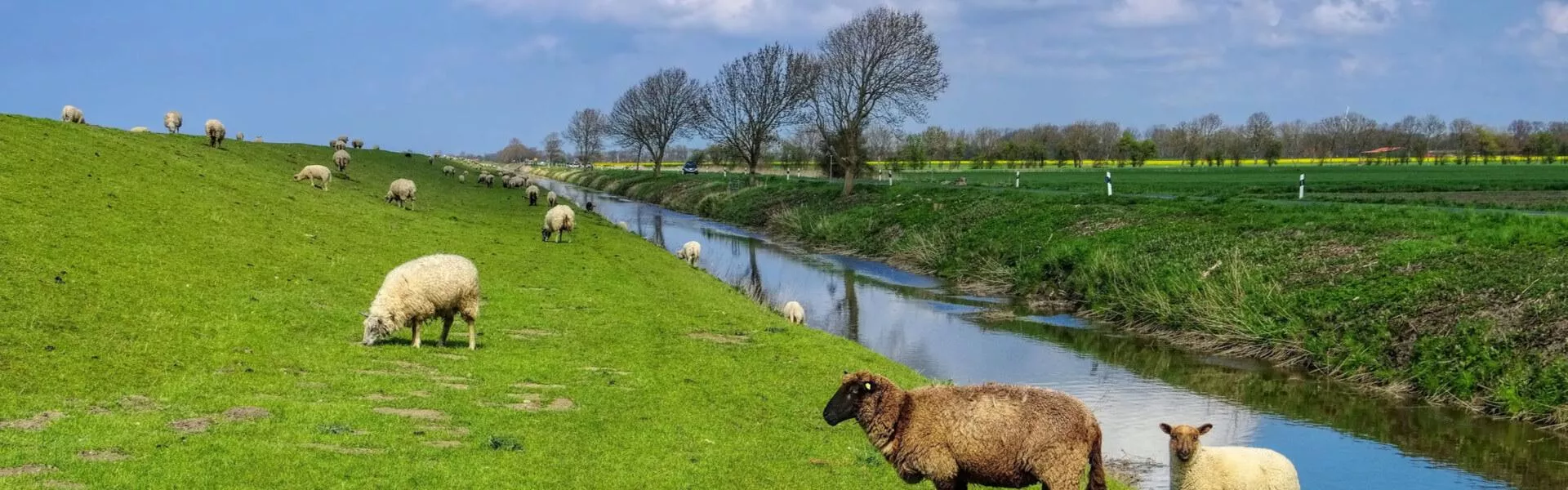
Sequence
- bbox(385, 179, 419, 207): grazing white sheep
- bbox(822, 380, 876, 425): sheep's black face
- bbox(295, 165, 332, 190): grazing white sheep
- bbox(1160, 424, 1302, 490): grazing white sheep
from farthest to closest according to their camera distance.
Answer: bbox(385, 179, 419, 207): grazing white sheep < bbox(295, 165, 332, 190): grazing white sheep < bbox(1160, 424, 1302, 490): grazing white sheep < bbox(822, 380, 876, 425): sheep's black face

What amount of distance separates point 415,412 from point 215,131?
4271 centimetres

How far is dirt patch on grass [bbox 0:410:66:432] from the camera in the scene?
36.6 feet

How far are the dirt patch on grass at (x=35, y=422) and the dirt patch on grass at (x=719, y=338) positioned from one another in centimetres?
1191

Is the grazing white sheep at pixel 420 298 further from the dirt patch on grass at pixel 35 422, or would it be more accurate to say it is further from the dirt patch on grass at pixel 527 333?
the dirt patch on grass at pixel 35 422

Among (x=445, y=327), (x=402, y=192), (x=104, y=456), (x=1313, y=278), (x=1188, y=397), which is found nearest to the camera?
(x=104, y=456)

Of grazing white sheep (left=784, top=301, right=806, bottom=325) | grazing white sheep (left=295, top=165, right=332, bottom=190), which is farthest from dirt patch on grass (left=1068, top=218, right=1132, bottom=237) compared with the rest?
grazing white sheep (left=295, top=165, right=332, bottom=190)

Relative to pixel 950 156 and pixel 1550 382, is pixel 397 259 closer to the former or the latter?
pixel 1550 382

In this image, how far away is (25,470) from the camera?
9.73 metres

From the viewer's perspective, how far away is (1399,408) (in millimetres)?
21125

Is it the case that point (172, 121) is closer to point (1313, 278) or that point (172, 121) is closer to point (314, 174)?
point (314, 174)

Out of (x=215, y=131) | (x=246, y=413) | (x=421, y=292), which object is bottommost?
(x=246, y=413)

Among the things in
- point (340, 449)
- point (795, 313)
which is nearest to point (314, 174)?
point (795, 313)

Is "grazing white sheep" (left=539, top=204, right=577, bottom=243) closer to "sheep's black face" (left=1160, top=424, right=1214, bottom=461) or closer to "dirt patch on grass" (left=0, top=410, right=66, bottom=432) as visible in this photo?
"dirt patch on grass" (left=0, top=410, right=66, bottom=432)

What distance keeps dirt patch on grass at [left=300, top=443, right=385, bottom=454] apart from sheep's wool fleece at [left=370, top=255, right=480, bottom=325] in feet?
21.5
